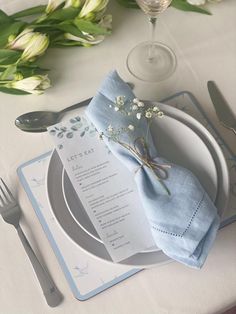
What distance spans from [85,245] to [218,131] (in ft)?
0.85

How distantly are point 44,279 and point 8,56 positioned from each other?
33 centimetres

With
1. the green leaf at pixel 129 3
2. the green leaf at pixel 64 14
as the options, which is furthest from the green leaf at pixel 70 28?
the green leaf at pixel 129 3

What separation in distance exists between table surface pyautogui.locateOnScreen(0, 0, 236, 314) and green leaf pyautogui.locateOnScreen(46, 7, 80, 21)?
0.06 m

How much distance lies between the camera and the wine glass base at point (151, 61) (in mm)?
690

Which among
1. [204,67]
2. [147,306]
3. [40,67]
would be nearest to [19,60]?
[40,67]

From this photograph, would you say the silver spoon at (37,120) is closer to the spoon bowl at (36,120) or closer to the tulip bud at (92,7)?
the spoon bowl at (36,120)

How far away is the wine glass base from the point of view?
690mm

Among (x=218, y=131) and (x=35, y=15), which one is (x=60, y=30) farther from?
(x=218, y=131)

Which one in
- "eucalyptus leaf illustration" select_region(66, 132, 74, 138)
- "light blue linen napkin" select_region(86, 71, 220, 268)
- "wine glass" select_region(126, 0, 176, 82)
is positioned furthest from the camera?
"wine glass" select_region(126, 0, 176, 82)

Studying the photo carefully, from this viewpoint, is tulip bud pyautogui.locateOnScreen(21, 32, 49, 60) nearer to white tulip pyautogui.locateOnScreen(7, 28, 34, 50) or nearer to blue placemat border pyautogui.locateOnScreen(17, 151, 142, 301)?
white tulip pyautogui.locateOnScreen(7, 28, 34, 50)

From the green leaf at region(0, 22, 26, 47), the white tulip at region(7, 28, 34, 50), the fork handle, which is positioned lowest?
the fork handle

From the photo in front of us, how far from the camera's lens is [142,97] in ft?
2.17

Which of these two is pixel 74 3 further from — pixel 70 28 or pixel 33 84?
pixel 33 84

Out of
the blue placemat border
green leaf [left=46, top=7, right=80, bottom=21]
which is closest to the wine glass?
green leaf [left=46, top=7, right=80, bottom=21]
